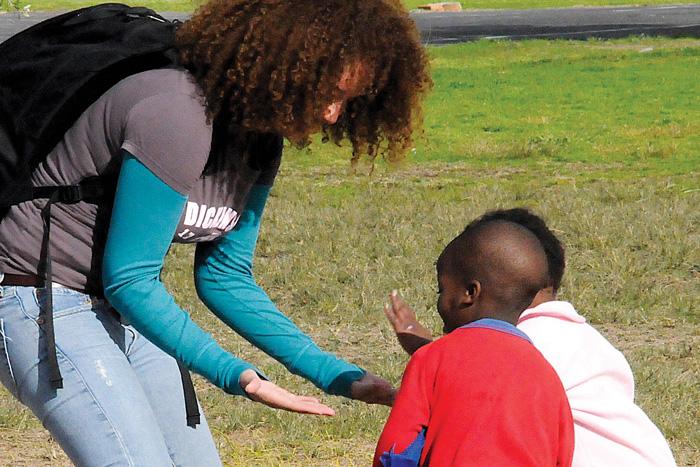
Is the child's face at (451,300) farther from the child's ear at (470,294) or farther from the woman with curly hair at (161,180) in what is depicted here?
the woman with curly hair at (161,180)

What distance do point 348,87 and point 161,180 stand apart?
1.60ft

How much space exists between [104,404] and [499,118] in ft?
44.2

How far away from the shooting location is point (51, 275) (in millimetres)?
2932

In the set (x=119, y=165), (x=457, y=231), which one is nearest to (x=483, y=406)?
(x=119, y=165)

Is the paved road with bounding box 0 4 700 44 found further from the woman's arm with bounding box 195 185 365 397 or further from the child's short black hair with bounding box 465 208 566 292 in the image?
the child's short black hair with bounding box 465 208 566 292

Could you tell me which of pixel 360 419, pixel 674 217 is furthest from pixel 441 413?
pixel 674 217

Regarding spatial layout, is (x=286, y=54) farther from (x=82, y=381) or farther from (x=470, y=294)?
(x=82, y=381)

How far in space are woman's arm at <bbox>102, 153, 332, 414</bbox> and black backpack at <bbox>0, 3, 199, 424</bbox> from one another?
6.9 inches

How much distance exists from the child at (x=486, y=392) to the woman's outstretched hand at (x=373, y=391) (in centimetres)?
37

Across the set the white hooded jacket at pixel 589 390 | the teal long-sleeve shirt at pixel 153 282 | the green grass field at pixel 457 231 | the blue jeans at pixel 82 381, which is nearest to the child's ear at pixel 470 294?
the white hooded jacket at pixel 589 390

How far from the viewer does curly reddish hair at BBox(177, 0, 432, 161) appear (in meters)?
2.83

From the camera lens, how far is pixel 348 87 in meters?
2.94

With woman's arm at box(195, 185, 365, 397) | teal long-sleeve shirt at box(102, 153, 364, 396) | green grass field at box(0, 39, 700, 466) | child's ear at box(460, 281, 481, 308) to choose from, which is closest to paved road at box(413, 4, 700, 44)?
green grass field at box(0, 39, 700, 466)

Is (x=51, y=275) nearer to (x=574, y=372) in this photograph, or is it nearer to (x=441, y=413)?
(x=441, y=413)
